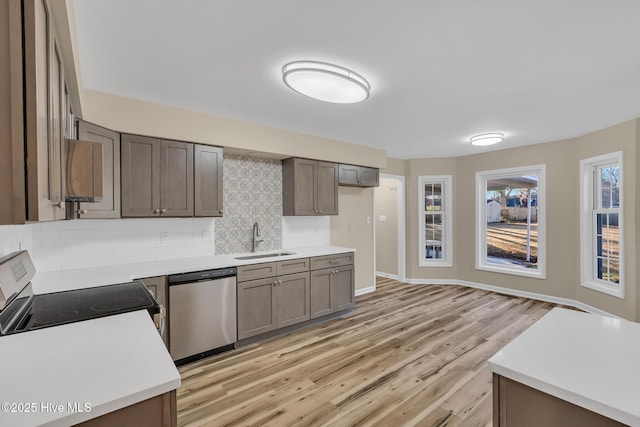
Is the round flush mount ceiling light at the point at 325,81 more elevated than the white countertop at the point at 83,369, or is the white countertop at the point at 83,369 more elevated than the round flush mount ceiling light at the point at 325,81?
the round flush mount ceiling light at the point at 325,81

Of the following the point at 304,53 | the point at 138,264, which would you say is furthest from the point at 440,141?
the point at 138,264

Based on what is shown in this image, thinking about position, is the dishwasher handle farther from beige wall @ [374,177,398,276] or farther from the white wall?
beige wall @ [374,177,398,276]

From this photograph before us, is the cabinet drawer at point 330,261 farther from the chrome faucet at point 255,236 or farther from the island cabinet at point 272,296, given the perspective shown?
the chrome faucet at point 255,236

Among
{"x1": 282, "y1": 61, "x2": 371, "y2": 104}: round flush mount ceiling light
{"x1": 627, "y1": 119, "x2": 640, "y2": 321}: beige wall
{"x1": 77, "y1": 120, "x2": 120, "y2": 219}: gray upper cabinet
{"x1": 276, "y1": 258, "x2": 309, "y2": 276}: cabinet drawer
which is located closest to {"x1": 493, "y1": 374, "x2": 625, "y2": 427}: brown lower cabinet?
{"x1": 282, "y1": 61, "x2": 371, "y2": 104}: round flush mount ceiling light

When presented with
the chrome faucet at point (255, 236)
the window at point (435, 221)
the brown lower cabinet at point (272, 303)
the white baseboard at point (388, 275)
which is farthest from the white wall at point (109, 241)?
the window at point (435, 221)

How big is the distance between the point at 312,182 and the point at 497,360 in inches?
129

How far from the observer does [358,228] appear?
5.15 metres

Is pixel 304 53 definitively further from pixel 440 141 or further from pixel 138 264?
pixel 440 141

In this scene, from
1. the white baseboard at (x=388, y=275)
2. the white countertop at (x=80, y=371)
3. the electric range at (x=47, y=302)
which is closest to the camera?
the white countertop at (x=80, y=371)

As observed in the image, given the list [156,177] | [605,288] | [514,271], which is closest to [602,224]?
[605,288]

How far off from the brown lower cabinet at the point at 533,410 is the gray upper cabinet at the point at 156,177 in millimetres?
2905

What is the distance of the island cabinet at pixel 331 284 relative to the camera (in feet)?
12.3

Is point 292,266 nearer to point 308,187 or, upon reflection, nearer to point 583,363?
point 308,187

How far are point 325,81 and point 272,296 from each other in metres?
2.28
